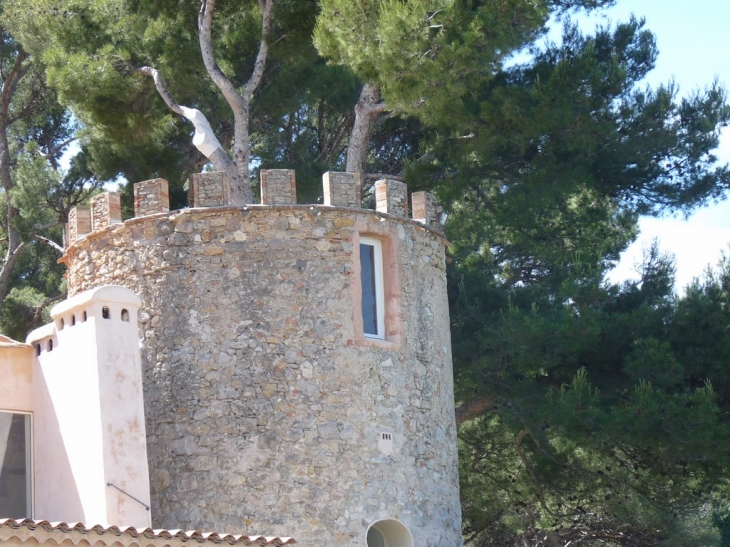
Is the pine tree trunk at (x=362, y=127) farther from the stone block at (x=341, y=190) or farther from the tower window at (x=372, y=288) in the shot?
the tower window at (x=372, y=288)

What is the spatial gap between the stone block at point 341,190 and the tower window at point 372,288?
0.45 metres

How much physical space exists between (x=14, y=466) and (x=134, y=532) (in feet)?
8.44

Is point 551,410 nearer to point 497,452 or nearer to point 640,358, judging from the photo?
point 640,358

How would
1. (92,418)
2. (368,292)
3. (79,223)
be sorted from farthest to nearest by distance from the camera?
(79,223)
(368,292)
(92,418)

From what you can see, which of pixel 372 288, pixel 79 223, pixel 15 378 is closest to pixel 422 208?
pixel 372 288

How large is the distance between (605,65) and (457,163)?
2.61 meters

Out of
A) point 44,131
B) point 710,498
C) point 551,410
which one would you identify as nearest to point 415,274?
point 551,410

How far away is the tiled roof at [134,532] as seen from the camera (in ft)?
38.2

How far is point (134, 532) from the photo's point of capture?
12438 mm

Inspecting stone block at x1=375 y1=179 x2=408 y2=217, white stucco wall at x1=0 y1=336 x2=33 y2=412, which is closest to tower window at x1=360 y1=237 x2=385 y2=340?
stone block at x1=375 y1=179 x2=408 y2=217

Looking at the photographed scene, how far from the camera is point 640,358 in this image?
1936cm

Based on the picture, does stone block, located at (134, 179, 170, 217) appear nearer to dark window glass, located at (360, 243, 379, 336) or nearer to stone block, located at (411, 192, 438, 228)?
dark window glass, located at (360, 243, 379, 336)

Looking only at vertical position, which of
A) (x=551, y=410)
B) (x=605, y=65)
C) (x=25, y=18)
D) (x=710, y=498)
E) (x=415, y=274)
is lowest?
(x=710, y=498)

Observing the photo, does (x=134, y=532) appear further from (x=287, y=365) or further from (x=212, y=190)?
(x=212, y=190)
